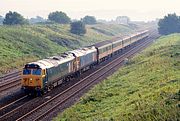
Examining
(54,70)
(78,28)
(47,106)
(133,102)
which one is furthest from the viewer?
(78,28)

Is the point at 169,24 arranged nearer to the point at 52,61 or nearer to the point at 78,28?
the point at 78,28

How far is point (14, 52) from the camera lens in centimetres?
6850

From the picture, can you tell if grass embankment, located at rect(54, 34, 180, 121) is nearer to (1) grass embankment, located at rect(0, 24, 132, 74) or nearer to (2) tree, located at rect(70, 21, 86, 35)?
(1) grass embankment, located at rect(0, 24, 132, 74)

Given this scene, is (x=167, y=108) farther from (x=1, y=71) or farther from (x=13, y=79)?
(x=1, y=71)

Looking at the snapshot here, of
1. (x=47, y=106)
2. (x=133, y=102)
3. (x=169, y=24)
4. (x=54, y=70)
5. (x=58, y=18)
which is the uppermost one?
(x=58, y=18)

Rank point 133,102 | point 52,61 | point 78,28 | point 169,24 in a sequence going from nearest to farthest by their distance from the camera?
point 133,102 → point 52,61 → point 78,28 → point 169,24

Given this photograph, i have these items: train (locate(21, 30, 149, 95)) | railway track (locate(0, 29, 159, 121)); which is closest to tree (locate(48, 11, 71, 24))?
train (locate(21, 30, 149, 95))

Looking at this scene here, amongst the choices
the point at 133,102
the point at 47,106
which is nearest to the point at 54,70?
the point at 47,106

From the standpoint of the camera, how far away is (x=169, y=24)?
163m

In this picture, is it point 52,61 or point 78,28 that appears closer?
point 52,61

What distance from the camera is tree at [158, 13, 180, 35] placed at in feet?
532

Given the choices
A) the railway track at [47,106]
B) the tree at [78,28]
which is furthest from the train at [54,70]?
the tree at [78,28]

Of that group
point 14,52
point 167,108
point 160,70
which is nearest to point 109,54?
point 14,52

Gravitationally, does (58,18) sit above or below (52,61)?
above
